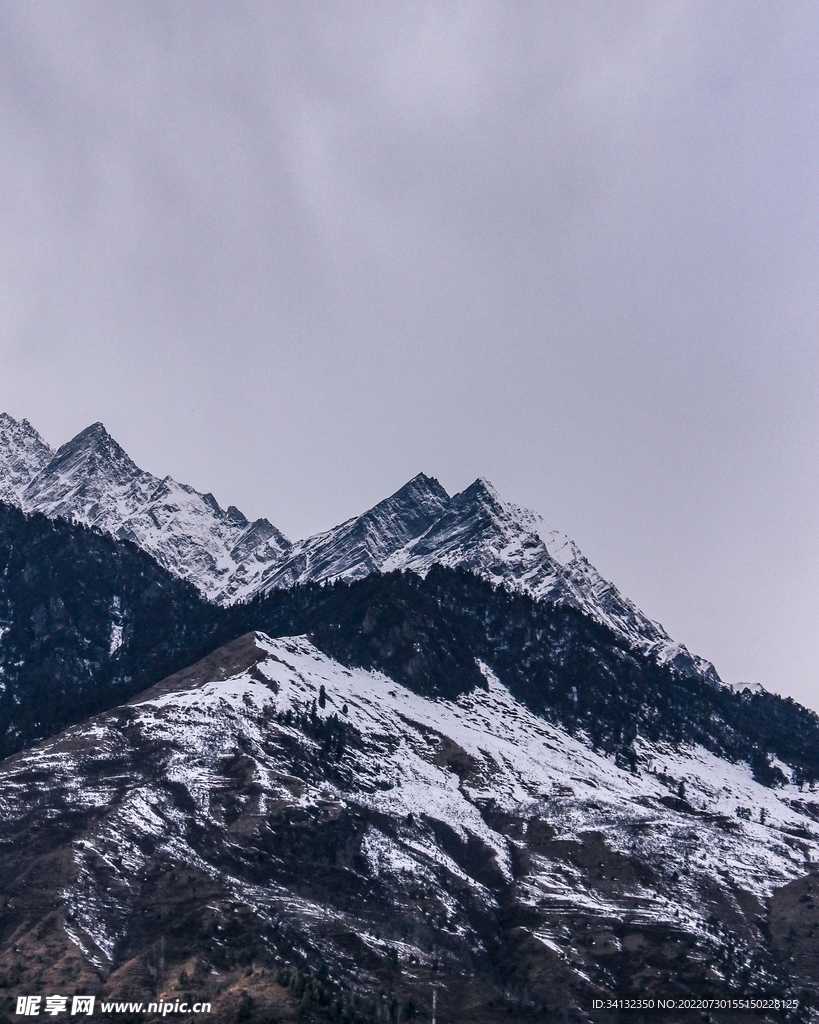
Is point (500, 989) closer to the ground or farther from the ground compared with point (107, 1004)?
farther from the ground

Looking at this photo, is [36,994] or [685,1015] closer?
[36,994]

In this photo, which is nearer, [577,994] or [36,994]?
[36,994]

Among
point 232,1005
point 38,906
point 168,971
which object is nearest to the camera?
point 232,1005

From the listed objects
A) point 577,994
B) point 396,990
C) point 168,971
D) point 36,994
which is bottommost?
point 36,994

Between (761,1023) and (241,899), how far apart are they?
86.4m

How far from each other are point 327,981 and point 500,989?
3398 cm

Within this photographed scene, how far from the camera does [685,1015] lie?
191 meters

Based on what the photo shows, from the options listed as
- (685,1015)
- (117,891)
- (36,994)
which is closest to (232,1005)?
(36,994)

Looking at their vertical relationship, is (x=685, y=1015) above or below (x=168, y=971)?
above

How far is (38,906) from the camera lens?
18575 cm

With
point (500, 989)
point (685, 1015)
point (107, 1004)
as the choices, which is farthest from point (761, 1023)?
point (107, 1004)

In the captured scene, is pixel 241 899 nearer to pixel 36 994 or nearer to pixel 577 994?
pixel 36 994

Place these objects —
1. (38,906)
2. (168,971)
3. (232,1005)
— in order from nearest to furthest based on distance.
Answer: (232,1005) < (168,971) < (38,906)

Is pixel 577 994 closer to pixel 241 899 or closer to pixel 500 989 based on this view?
pixel 500 989
